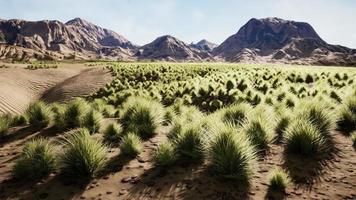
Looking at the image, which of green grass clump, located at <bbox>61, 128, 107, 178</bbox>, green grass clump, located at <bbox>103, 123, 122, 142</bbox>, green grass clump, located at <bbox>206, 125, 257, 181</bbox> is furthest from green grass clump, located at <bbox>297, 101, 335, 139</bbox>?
green grass clump, located at <bbox>61, 128, 107, 178</bbox>

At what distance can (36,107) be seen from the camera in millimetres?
12859

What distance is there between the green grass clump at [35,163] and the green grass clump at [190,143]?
2990mm

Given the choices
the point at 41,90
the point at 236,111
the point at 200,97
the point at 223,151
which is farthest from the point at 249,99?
the point at 41,90

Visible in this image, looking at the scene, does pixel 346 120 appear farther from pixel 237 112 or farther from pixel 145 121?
pixel 145 121

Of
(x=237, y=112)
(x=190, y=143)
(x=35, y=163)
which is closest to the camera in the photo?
(x=35, y=163)

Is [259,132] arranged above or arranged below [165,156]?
above

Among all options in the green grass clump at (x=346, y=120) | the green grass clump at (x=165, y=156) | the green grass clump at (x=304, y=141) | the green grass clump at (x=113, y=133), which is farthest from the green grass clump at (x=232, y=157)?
the green grass clump at (x=346, y=120)

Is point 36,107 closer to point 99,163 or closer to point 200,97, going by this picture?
point 99,163

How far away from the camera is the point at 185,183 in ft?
22.0

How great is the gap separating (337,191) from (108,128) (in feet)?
21.8

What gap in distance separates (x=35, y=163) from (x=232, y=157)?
14.4ft

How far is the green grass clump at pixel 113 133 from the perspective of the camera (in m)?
9.93

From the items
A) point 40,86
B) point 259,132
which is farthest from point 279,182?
point 40,86

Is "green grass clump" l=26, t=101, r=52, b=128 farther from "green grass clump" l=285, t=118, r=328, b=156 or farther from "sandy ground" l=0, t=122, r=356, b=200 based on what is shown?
"green grass clump" l=285, t=118, r=328, b=156
